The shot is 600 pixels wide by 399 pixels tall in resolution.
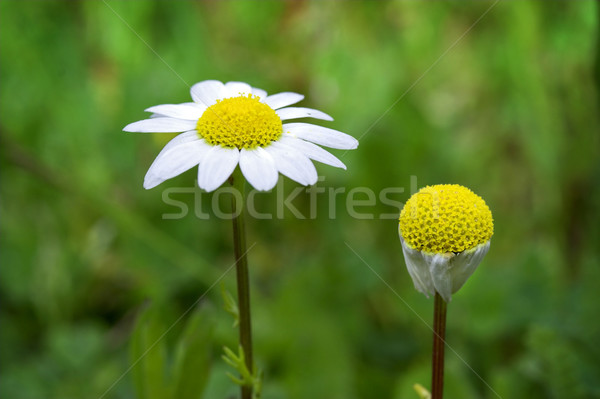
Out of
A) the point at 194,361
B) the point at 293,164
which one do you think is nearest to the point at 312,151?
the point at 293,164

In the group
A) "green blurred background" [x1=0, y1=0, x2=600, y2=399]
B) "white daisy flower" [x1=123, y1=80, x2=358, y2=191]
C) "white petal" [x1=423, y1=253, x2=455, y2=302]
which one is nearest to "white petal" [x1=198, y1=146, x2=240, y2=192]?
"white daisy flower" [x1=123, y1=80, x2=358, y2=191]

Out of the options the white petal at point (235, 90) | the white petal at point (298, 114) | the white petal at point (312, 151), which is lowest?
the white petal at point (312, 151)

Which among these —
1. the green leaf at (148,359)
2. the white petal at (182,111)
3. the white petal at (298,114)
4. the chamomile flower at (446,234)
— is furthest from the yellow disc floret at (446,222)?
the green leaf at (148,359)

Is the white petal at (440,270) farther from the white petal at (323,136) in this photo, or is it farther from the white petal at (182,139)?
the white petal at (182,139)

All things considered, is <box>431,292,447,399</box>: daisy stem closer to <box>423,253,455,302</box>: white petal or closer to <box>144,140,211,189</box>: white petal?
<box>423,253,455,302</box>: white petal

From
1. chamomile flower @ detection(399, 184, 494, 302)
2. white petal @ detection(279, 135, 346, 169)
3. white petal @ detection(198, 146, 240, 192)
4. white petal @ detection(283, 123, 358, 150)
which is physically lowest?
chamomile flower @ detection(399, 184, 494, 302)

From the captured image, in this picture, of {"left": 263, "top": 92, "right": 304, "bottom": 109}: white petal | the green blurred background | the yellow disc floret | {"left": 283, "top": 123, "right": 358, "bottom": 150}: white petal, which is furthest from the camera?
the green blurred background

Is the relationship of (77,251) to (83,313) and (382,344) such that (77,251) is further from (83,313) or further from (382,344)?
(382,344)
